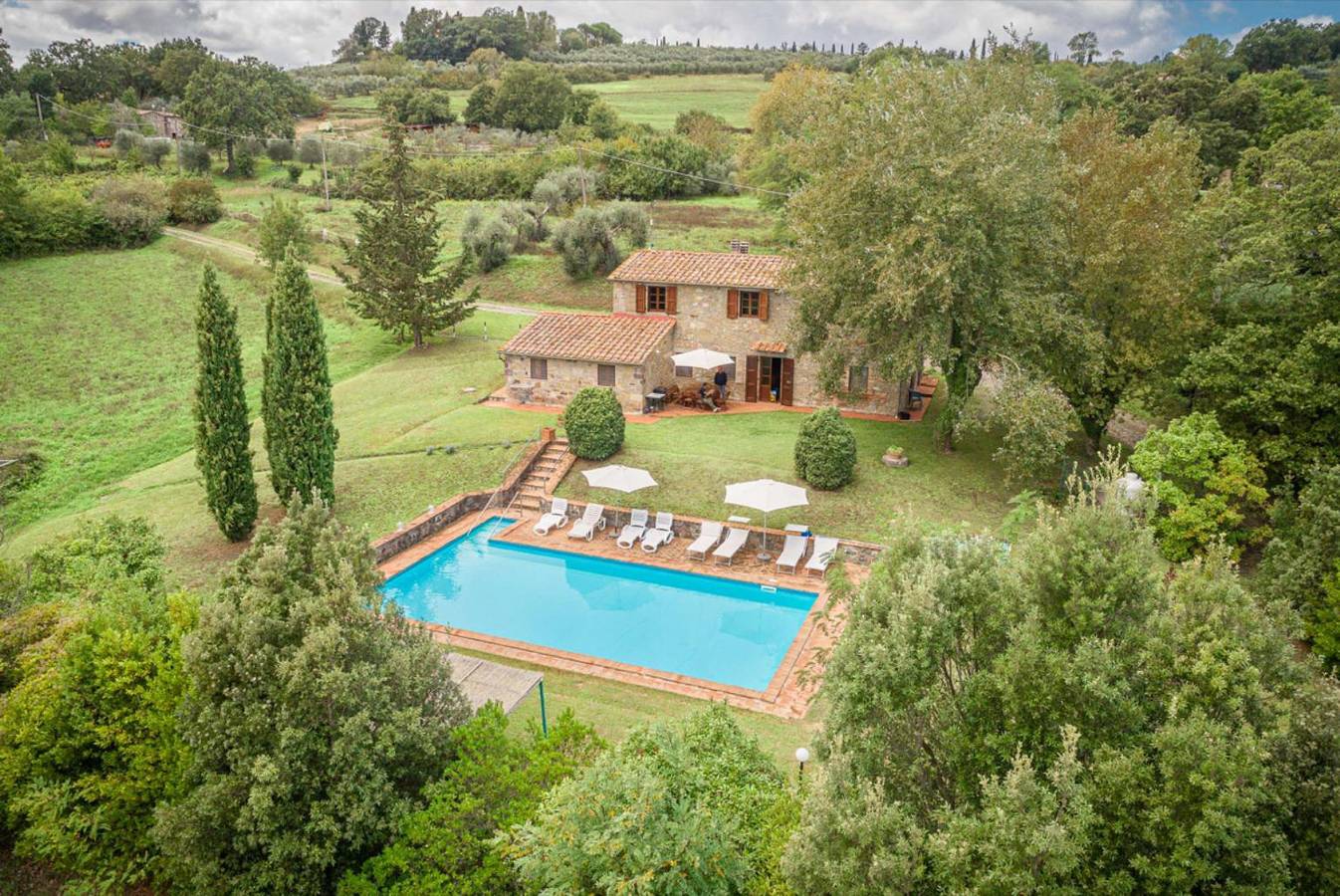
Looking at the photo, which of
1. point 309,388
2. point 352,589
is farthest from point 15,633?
point 309,388

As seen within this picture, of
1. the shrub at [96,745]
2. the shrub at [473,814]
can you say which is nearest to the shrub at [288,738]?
the shrub at [473,814]

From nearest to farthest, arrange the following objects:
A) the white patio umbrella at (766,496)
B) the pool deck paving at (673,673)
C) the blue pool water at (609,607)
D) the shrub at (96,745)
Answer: the shrub at (96,745) → the pool deck paving at (673,673) → the blue pool water at (609,607) → the white patio umbrella at (766,496)

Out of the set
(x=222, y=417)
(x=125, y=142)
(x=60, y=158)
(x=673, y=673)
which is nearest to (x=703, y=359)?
(x=673, y=673)

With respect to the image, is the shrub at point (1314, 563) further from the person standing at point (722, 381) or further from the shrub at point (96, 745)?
the shrub at point (96, 745)

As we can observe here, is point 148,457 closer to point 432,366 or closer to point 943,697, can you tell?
point 432,366

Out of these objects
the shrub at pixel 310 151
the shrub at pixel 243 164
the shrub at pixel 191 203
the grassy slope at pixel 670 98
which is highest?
the grassy slope at pixel 670 98
